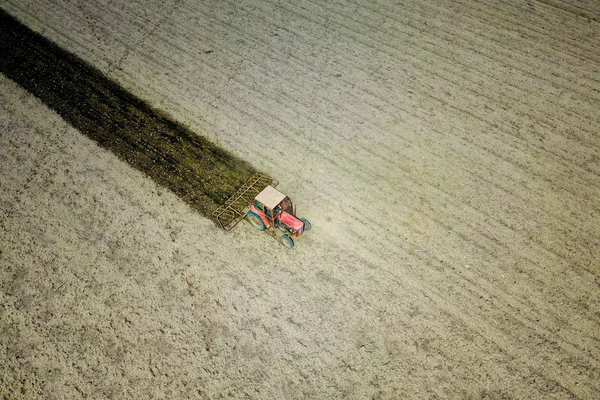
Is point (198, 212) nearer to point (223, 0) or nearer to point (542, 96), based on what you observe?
point (223, 0)

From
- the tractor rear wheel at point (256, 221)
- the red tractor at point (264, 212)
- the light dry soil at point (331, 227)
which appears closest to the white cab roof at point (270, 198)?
the red tractor at point (264, 212)

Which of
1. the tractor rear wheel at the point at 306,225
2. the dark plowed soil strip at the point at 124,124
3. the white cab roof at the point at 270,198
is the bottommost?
the dark plowed soil strip at the point at 124,124

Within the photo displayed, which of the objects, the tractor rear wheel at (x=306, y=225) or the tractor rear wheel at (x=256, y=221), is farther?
the tractor rear wheel at (x=306, y=225)

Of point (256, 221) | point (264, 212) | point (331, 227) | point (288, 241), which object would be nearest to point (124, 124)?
point (256, 221)

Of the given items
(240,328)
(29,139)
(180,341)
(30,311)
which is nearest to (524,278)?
(240,328)

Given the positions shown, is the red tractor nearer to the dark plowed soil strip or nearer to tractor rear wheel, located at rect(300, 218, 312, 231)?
tractor rear wheel, located at rect(300, 218, 312, 231)

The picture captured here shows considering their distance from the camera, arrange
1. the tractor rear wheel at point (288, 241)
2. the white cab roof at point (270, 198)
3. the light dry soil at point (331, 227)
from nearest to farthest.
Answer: the light dry soil at point (331, 227) → the white cab roof at point (270, 198) → the tractor rear wheel at point (288, 241)

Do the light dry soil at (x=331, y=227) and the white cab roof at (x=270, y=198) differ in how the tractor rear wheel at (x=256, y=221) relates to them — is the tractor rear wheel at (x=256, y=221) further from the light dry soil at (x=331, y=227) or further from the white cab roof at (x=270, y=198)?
the white cab roof at (x=270, y=198)

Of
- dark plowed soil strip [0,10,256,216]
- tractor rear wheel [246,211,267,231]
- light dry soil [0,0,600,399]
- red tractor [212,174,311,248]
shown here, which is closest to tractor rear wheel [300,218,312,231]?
red tractor [212,174,311,248]
